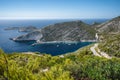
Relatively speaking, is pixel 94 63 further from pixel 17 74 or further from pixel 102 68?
pixel 17 74

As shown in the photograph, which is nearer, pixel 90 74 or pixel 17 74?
pixel 17 74

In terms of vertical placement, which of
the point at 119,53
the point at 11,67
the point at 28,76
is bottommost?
the point at 119,53

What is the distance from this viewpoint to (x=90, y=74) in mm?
36812

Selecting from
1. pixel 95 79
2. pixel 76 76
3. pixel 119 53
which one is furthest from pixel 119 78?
pixel 119 53

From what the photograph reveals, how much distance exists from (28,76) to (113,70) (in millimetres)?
28574

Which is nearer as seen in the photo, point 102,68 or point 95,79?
point 95,79

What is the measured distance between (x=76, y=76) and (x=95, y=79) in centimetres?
367

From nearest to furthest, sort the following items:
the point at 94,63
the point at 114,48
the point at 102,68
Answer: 1. the point at 102,68
2. the point at 94,63
3. the point at 114,48

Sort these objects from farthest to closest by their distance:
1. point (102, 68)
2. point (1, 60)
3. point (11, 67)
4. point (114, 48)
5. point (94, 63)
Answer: point (114, 48), point (94, 63), point (102, 68), point (11, 67), point (1, 60)

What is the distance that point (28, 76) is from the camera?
483 inches

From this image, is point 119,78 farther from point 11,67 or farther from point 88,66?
point 11,67

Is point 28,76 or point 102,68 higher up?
point 28,76

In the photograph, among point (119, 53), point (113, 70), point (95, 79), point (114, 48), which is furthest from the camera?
point (114, 48)

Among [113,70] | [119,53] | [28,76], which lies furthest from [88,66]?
[119,53]
